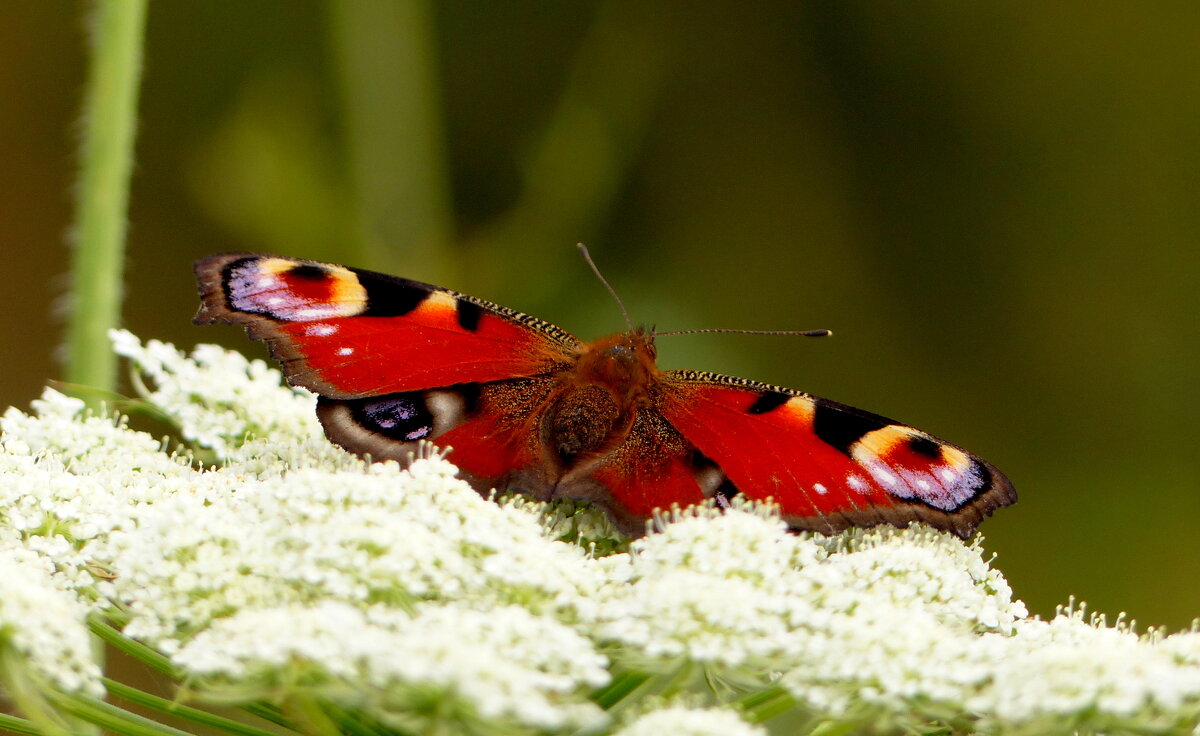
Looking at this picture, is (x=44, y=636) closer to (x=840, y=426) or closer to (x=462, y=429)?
(x=462, y=429)

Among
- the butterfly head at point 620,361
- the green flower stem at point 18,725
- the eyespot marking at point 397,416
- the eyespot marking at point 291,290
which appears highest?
the eyespot marking at point 291,290

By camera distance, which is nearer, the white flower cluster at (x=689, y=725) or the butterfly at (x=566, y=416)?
the white flower cluster at (x=689, y=725)

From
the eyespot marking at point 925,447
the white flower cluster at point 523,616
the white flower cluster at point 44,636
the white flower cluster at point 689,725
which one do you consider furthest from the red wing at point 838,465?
the white flower cluster at point 44,636

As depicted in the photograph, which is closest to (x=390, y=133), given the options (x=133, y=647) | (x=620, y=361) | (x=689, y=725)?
(x=620, y=361)

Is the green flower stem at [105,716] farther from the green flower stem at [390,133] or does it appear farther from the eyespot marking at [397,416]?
the green flower stem at [390,133]

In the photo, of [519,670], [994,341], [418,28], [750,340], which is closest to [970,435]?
[994,341]

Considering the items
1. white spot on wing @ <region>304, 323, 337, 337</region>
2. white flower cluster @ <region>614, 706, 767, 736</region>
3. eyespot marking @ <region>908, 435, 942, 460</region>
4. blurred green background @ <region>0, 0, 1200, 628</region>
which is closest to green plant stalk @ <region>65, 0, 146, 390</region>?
white spot on wing @ <region>304, 323, 337, 337</region>

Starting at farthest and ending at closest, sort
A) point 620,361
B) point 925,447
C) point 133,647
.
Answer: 1. point 620,361
2. point 925,447
3. point 133,647
